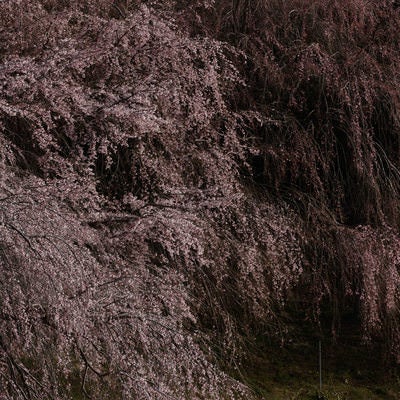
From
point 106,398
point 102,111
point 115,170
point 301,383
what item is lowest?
point 301,383

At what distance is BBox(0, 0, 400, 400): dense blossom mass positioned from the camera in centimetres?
345

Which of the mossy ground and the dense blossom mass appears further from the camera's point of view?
the mossy ground

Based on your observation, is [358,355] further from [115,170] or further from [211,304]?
[115,170]

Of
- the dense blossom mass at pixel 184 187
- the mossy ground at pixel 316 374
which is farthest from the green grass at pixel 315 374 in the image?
the dense blossom mass at pixel 184 187

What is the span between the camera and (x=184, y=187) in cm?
446

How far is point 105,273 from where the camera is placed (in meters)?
3.84

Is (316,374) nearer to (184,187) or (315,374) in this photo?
(315,374)

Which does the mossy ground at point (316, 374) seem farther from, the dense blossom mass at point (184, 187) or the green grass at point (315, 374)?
the dense blossom mass at point (184, 187)

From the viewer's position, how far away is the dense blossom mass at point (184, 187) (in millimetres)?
3447

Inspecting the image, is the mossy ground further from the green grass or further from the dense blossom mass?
the dense blossom mass

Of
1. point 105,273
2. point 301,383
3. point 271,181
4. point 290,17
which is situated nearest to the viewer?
point 105,273

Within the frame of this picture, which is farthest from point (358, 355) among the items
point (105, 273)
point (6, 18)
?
point (6, 18)

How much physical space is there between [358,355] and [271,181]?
4.03 ft

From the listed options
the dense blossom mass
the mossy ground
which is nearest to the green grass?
the mossy ground
